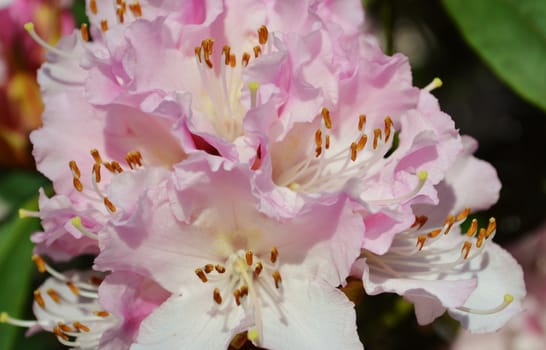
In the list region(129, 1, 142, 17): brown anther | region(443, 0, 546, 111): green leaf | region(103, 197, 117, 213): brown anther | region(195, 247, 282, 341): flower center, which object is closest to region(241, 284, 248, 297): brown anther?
region(195, 247, 282, 341): flower center

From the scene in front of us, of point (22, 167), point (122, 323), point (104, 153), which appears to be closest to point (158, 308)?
point (122, 323)

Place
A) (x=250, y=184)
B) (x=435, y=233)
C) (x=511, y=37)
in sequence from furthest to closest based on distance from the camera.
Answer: (x=511, y=37), (x=435, y=233), (x=250, y=184)

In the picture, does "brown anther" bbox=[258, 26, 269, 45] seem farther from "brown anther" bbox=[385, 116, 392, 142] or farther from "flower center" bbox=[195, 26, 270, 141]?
"brown anther" bbox=[385, 116, 392, 142]

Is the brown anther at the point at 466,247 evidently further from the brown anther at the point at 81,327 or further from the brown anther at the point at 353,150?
the brown anther at the point at 81,327

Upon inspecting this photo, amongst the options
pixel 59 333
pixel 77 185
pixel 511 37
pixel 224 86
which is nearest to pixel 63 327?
pixel 59 333

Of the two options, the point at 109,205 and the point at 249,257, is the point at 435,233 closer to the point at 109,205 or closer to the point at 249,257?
the point at 249,257

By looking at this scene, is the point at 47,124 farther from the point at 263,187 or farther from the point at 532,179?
the point at 532,179
